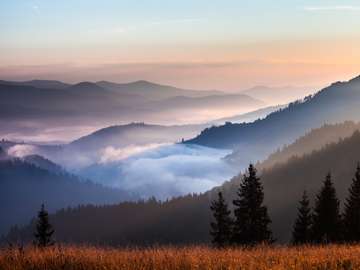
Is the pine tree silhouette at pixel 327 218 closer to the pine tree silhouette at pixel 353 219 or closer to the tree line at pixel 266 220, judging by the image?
the tree line at pixel 266 220

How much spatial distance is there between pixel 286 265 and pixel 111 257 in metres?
3.62

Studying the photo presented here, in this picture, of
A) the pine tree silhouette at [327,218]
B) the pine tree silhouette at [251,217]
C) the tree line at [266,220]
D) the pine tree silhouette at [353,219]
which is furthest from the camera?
the pine tree silhouette at [327,218]

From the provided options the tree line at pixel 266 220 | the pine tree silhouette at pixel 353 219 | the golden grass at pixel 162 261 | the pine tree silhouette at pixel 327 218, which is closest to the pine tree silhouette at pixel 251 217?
the tree line at pixel 266 220

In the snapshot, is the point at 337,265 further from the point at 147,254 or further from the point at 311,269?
the point at 147,254

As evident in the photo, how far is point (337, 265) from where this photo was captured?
34.8 ft

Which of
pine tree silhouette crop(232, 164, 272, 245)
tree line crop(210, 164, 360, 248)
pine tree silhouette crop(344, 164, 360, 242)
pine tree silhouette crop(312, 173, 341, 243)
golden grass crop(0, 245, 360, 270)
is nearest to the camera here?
golden grass crop(0, 245, 360, 270)

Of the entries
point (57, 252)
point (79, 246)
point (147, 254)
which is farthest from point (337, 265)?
point (79, 246)

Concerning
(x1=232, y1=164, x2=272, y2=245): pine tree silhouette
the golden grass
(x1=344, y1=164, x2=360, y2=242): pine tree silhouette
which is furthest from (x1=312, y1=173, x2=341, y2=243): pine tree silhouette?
the golden grass

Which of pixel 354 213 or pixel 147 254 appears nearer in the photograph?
pixel 147 254

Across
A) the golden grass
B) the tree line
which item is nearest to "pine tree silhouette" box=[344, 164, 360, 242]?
the tree line

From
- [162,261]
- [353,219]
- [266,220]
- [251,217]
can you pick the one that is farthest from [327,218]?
[162,261]

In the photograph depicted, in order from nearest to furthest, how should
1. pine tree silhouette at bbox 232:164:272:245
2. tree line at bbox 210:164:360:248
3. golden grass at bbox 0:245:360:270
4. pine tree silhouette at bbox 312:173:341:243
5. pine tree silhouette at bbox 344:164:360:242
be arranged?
golden grass at bbox 0:245:360:270 → pine tree silhouette at bbox 232:164:272:245 → tree line at bbox 210:164:360:248 → pine tree silhouette at bbox 344:164:360:242 → pine tree silhouette at bbox 312:173:341:243

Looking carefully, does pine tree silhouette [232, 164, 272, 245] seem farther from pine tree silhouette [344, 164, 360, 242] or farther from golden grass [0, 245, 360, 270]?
golden grass [0, 245, 360, 270]

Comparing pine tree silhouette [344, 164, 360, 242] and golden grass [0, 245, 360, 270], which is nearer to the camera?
golden grass [0, 245, 360, 270]
